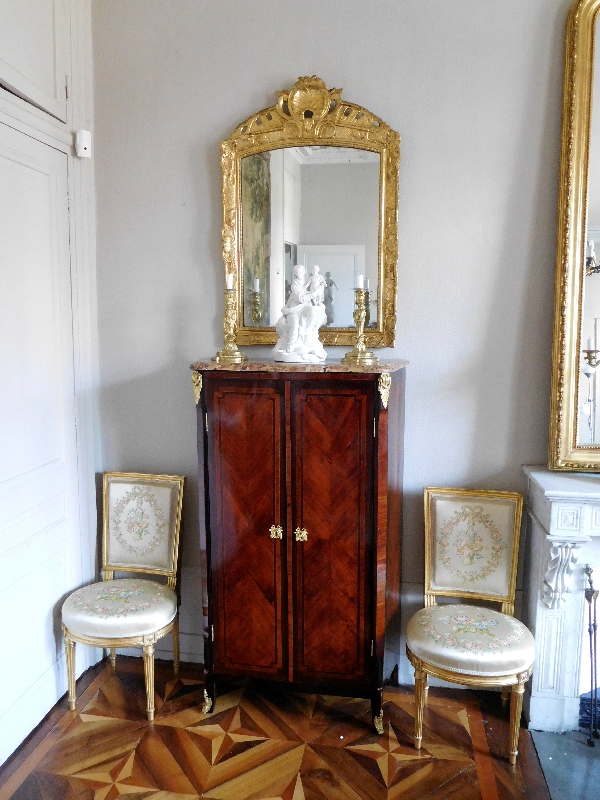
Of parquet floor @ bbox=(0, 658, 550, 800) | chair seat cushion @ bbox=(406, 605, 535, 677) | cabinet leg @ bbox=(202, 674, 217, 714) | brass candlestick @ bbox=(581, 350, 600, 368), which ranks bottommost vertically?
parquet floor @ bbox=(0, 658, 550, 800)

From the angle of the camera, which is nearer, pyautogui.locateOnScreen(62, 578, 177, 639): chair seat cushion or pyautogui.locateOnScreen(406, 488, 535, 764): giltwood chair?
pyautogui.locateOnScreen(406, 488, 535, 764): giltwood chair

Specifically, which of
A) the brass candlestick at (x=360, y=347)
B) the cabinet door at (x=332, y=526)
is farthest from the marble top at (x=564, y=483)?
the brass candlestick at (x=360, y=347)

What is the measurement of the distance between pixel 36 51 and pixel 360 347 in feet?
5.69

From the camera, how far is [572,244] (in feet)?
8.14

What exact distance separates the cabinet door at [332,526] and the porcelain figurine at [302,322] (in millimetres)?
203

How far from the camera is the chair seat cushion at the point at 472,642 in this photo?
2.25 m

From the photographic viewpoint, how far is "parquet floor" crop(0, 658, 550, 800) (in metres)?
2.20

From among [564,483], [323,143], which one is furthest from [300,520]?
[323,143]

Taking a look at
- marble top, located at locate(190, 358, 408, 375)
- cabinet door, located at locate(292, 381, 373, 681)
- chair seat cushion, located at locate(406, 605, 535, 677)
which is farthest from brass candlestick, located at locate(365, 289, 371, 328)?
chair seat cushion, located at locate(406, 605, 535, 677)

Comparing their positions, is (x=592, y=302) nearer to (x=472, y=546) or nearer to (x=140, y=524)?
(x=472, y=546)

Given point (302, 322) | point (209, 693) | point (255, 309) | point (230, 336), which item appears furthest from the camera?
point (255, 309)

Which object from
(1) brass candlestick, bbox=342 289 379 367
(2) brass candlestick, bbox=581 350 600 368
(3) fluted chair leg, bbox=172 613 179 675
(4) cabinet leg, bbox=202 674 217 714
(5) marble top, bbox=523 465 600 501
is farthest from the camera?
(3) fluted chair leg, bbox=172 613 179 675

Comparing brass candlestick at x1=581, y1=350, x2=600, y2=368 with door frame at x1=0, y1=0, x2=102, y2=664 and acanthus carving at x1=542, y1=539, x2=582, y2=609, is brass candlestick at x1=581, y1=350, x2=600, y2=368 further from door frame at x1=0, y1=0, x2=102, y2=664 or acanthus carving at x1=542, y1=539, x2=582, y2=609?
door frame at x1=0, y1=0, x2=102, y2=664

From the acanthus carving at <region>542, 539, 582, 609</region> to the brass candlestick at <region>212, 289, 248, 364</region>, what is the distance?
4.62 feet
